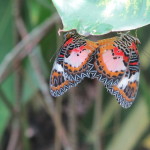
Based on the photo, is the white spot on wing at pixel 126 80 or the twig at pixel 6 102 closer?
the white spot on wing at pixel 126 80

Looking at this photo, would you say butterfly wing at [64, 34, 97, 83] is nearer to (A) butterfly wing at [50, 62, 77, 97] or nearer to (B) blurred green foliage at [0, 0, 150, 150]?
(A) butterfly wing at [50, 62, 77, 97]

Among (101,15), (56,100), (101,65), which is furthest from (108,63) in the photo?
(56,100)

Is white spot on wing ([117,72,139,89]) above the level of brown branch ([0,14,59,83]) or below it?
above

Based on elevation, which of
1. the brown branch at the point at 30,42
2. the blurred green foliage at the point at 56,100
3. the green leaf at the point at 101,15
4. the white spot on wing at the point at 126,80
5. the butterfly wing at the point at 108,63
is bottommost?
the blurred green foliage at the point at 56,100

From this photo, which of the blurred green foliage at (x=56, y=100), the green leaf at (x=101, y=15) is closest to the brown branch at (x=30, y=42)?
the blurred green foliage at (x=56, y=100)

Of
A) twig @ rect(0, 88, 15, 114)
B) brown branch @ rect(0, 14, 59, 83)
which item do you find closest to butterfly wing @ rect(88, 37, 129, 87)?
brown branch @ rect(0, 14, 59, 83)

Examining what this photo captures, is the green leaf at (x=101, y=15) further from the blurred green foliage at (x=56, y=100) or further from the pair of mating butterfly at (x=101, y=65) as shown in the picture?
the blurred green foliage at (x=56, y=100)
